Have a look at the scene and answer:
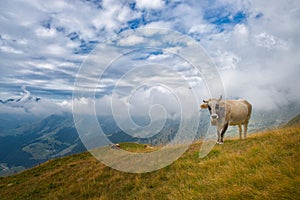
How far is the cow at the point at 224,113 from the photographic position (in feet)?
47.1

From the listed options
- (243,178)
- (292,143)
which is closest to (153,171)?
(243,178)

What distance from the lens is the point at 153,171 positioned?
11148mm

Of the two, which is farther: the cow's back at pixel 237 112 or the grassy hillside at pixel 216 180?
the cow's back at pixel 237 112

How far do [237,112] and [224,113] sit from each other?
1.67 m

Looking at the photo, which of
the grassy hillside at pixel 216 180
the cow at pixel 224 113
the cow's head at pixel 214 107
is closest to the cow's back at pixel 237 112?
the cow at pixel 224 113

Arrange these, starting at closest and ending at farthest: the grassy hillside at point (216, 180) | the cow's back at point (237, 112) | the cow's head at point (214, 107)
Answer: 1. the grassy hillside at point (216, 180)
2. the cow's head at point (214, 107)
3. the cow's back at point (237, 112)

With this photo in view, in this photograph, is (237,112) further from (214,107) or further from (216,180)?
(216,180)

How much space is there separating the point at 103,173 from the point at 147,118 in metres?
4.61

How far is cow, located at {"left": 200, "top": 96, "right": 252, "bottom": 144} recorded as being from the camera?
565 inches

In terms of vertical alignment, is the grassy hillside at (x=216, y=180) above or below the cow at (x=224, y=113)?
below

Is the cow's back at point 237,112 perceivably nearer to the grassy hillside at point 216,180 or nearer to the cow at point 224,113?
the cow at point 224,113

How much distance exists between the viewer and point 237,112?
15.8 meters

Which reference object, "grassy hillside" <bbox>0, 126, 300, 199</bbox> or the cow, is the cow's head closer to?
the cow

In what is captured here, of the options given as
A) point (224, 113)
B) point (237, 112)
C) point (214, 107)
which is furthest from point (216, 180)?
point (237, 112)
